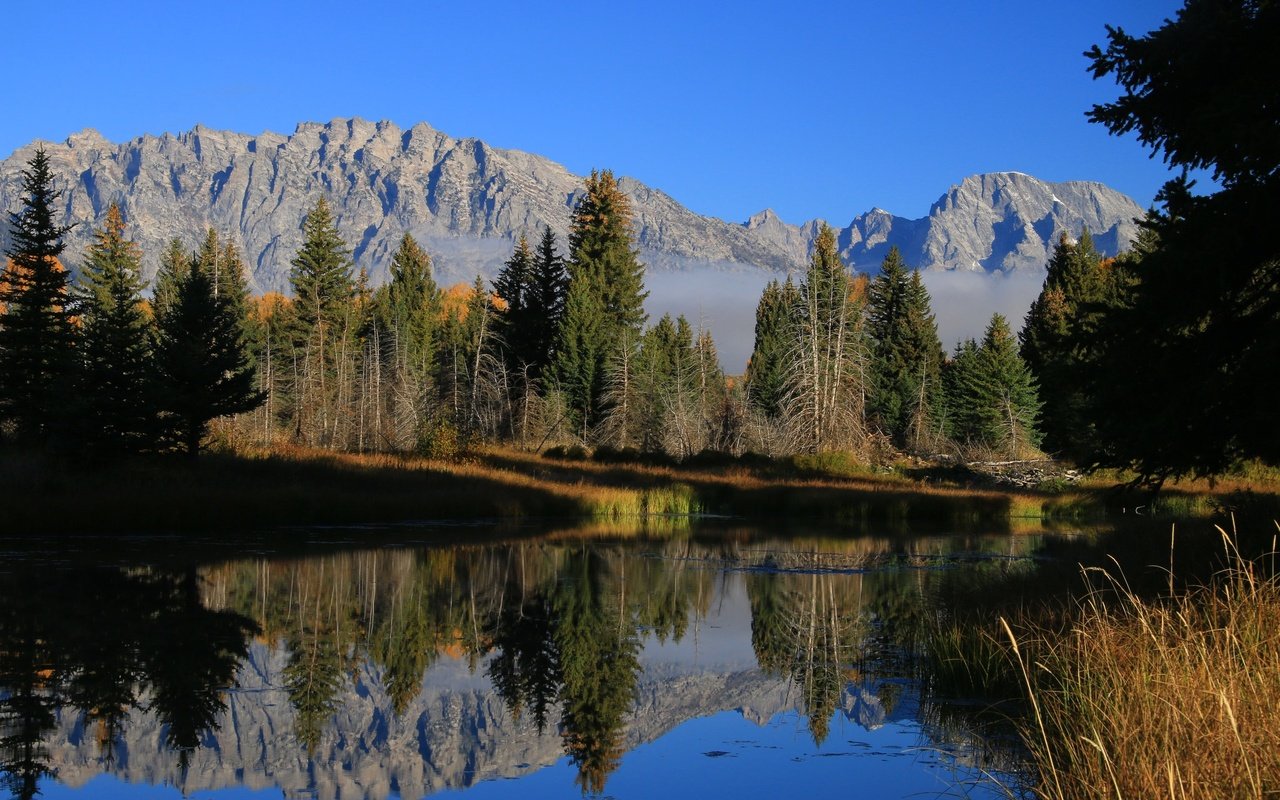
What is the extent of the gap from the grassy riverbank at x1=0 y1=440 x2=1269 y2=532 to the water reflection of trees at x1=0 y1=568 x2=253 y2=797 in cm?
793

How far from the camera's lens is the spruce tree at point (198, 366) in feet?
107

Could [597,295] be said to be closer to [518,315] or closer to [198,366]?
[518,315]

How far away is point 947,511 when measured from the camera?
36.9m

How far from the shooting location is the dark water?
8883mm

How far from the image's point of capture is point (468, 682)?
1217 cm

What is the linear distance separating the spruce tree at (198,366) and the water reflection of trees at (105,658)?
1462 cm

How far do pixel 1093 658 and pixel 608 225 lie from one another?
65598 millimetres

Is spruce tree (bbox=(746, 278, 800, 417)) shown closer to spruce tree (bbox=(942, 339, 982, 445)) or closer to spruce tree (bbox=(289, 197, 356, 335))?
spruce tree (bbox=(942, 339, 982, 445))

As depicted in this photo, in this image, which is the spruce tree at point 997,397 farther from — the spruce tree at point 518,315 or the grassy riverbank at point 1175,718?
the grassy riverbank at point 1175,718

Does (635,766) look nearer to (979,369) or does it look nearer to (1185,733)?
(1185,733)

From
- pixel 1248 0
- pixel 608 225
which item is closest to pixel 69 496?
pixel 1248 0

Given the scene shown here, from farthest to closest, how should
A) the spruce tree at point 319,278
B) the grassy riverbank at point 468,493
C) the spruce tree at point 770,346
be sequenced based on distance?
the spruce tree at point 319,278 → the spruce tree at point 770,346 → the grassy riverbank at point 468,493

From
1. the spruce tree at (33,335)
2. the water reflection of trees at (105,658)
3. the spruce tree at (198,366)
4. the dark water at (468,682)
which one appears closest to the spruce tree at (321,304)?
the spruce tree at (33,335)

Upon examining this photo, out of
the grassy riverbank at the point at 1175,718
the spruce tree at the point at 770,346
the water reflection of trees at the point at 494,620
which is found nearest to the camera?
the grassy riverbank at the point at 1175,718
